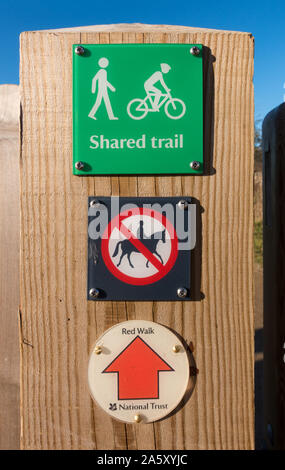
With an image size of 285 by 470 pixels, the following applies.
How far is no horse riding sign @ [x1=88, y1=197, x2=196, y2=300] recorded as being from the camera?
131 centimetres

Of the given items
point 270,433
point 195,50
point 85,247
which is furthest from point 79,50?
point 270,433

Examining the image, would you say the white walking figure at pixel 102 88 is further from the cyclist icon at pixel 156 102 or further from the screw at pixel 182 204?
the screw at pixel 182 204

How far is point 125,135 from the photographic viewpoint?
131 cm

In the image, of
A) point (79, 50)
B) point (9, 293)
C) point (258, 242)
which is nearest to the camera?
point (79, 50)

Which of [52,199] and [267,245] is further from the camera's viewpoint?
[267,245]

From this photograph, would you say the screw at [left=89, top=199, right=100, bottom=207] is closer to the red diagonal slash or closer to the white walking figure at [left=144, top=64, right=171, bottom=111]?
the red diagonal slash

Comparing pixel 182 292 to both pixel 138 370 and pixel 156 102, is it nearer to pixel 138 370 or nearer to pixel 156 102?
pixel 138 370

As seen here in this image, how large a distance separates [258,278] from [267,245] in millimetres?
5550

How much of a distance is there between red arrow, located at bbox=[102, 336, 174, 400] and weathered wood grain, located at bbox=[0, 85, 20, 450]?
0.49m

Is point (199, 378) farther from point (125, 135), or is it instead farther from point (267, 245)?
point (125, 135)

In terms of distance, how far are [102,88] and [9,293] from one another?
32.5 inches

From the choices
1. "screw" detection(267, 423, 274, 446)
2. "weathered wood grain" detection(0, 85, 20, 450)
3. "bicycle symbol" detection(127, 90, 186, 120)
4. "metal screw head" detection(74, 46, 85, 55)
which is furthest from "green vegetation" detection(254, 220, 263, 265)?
"metal screw head" detection(74, 46, 85, 55)

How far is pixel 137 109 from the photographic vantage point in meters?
1.30
